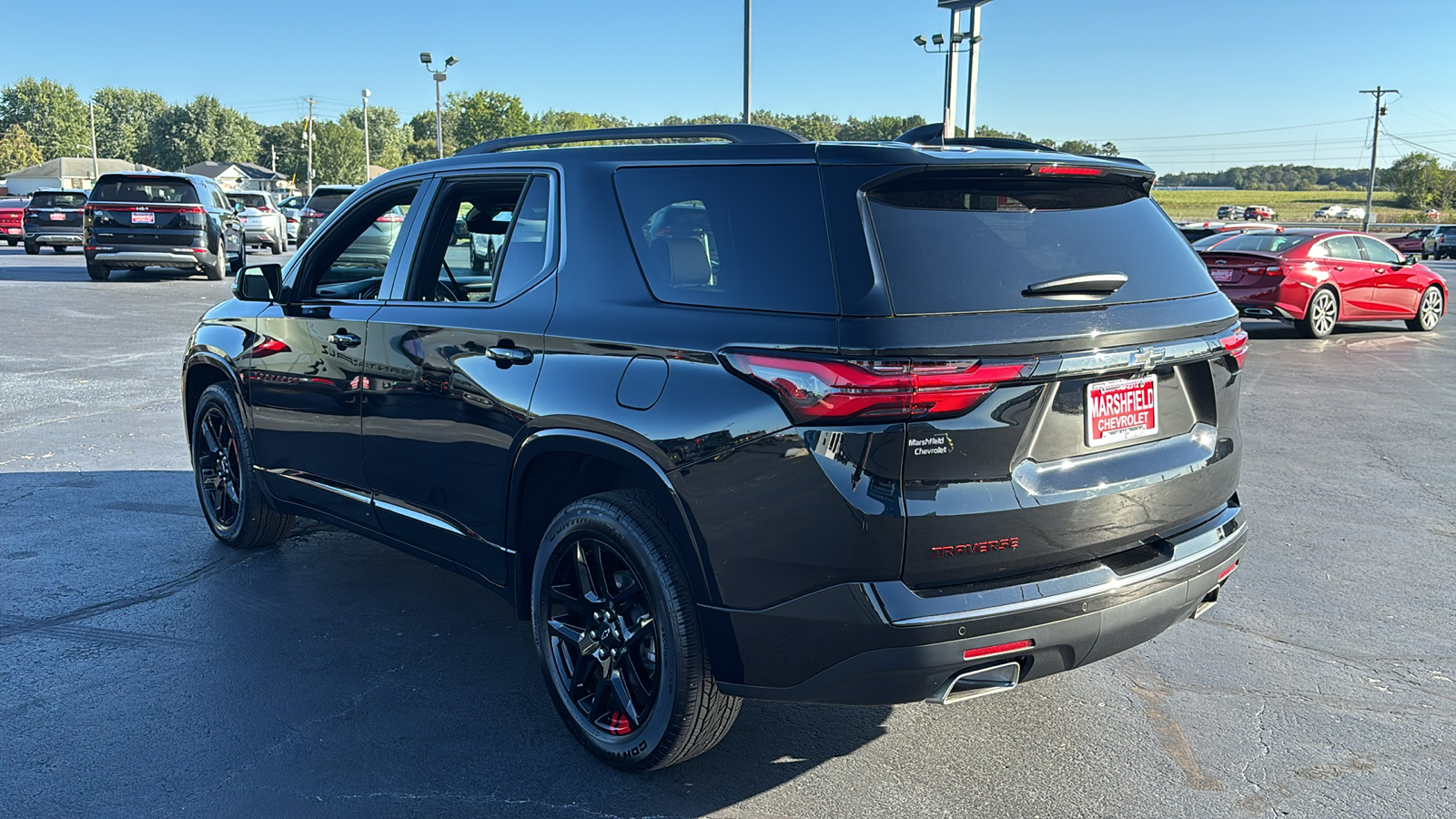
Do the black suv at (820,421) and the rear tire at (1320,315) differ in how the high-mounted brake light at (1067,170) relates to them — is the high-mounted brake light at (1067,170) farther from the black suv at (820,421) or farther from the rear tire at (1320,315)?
the rear tire at (1320,315)

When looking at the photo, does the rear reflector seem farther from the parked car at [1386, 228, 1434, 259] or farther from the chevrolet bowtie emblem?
the parked car at [1386, 228, 1434, 259]

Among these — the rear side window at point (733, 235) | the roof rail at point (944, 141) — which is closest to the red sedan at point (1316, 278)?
the roof rail at point (944, 141)

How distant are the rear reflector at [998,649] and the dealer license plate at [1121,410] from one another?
1.81 ft

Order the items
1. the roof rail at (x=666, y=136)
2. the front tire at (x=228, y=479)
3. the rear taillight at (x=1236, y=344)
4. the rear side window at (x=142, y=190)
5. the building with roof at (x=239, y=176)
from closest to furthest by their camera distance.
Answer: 1. the roof rail at (x=666, y=136)
2. the rear taillight at (x=1236, y=344)
3. the front tire at (x=228, y=479)
4. the rear side window at (x=142, y=190)
5. the building with roof at (x=239, y=176)

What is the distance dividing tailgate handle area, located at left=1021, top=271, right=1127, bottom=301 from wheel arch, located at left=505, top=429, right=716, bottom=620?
108cm

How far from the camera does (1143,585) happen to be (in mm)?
3121

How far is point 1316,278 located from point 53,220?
2856cm

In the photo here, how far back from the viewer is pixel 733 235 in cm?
314

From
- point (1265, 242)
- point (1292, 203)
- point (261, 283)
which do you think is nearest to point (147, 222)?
point (261, 283)

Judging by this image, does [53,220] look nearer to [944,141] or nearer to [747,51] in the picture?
[747,51]

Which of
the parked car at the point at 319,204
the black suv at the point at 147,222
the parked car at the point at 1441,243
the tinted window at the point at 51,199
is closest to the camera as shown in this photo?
the black suv at the point at 147,222

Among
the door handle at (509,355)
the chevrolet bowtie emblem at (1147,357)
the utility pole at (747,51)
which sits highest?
the utility pole at (747,51)

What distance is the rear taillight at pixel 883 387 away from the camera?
2.72m

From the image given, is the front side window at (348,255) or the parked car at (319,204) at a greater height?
the parked car at (319,204)
